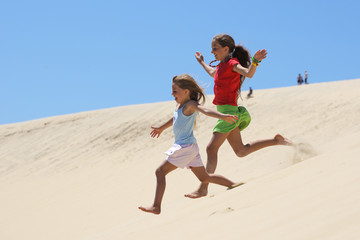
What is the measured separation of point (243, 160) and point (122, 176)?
122 inches

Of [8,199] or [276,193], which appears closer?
[276,193]

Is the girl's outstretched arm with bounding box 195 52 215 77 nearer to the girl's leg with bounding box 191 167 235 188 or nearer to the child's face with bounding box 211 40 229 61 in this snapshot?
the child's face with bounding box 211 40 229 61

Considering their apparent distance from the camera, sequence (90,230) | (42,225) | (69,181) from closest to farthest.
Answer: (90,230) < (42,225) < (69,181)

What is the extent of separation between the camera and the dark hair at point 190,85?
176 inches

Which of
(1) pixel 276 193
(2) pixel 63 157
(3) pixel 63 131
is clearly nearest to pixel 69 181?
(2) pixel 63 157

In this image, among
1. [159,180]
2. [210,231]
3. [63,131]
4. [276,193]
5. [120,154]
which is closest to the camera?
[210,231]

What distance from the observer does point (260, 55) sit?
4.57 meters

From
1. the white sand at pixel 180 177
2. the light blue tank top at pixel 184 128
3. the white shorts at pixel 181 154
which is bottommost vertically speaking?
the white sand at pixel 180 177

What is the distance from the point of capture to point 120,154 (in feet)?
46.5

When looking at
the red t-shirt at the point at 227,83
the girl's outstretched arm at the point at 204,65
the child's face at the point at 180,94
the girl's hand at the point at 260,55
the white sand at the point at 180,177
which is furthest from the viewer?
the girl's outstretched arm at the point at 204,65

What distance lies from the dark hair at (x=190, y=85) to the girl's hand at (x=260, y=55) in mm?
594

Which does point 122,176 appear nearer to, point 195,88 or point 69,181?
point 69,181

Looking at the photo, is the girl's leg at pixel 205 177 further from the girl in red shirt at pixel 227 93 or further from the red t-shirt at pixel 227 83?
the red t-shirt at pixel 227 83

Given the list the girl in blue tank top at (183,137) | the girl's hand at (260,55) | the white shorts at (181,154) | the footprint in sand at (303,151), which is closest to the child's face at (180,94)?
the girl in blue tank top at (183,137)
